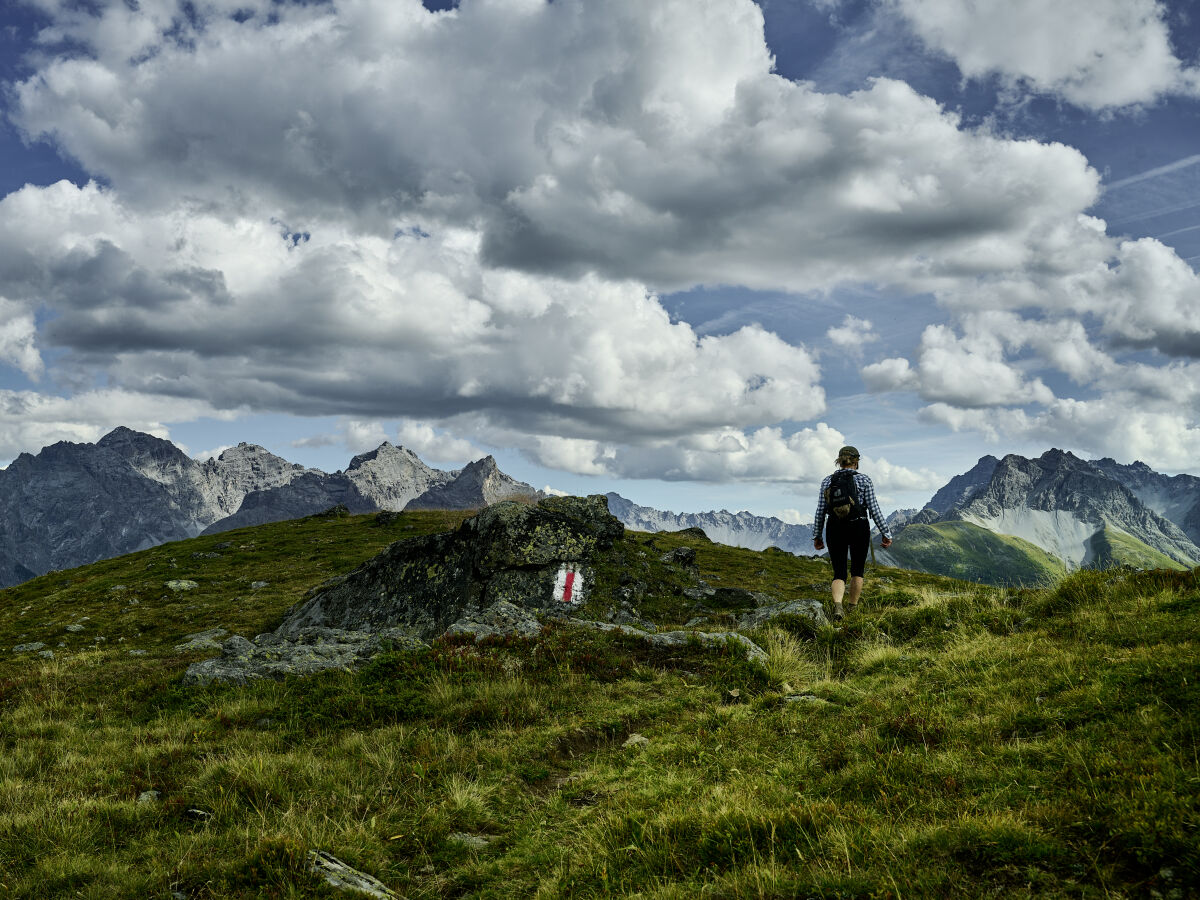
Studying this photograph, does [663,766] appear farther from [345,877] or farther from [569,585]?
[569,585]

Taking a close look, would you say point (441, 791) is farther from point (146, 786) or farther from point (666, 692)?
point (666, 692)

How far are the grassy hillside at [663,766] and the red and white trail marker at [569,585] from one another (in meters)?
7.21

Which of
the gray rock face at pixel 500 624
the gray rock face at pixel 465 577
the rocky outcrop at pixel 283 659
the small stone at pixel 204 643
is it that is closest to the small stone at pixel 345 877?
the rocky outcrop at pixel 283 659

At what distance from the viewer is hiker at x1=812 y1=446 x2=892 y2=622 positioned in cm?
1510

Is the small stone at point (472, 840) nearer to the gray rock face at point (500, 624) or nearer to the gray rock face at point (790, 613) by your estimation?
the gray rock face at point (500, 624)

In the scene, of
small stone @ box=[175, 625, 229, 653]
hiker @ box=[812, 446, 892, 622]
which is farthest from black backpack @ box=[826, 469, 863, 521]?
small stone @ box=[175, 625, 229, 653]

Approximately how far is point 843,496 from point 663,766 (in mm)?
9639

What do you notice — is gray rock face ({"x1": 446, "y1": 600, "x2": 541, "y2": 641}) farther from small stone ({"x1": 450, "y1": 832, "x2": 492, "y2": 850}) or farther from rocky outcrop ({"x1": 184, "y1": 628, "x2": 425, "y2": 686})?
small stone ({"x1": 450, "y1": 832, "x2": 492, "y2": 850})

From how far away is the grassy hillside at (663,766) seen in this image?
15.7ft

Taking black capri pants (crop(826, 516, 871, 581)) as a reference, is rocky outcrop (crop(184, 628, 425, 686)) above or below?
below

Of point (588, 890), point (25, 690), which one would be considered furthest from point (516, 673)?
point (25, 690)

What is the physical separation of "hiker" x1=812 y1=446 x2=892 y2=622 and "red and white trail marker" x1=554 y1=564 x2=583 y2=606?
8510 millimetres

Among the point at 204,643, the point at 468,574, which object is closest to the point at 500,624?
the point at 468,574

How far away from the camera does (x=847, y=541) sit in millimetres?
15383
